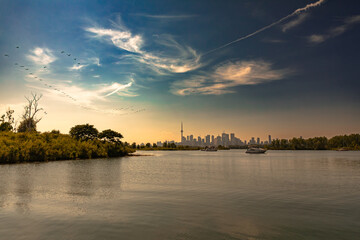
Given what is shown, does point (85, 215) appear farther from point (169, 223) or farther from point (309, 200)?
point (309, 200)

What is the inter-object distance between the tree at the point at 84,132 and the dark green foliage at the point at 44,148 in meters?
5.16

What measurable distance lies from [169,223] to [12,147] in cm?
7282

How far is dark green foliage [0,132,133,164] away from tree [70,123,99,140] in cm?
516

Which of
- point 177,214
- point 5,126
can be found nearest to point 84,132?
point 5,126

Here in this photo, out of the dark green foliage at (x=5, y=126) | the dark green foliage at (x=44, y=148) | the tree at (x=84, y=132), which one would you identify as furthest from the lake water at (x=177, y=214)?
the dark green foliage at (x=5, y=126)

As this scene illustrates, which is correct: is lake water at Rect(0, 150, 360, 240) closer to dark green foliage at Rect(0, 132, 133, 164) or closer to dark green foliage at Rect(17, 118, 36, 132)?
dark green foliage at Rect(0, 132, 133, 164)

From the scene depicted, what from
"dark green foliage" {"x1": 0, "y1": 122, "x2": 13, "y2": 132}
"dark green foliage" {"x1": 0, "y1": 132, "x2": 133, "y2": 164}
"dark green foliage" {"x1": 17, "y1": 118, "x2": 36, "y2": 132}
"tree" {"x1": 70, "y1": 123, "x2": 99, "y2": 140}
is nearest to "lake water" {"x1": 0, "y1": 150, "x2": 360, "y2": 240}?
"dark green foliage" {"x1": 0, "y1": 132, "x2": 133, "y2": 164}

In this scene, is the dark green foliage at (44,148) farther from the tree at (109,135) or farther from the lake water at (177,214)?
the lake water at (177,214)

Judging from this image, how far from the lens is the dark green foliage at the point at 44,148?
6994 centimetres

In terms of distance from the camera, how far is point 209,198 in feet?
77.1

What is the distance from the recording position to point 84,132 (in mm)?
121125

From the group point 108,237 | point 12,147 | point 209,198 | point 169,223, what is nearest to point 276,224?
point 169,223

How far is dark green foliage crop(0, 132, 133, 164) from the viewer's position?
69938mm

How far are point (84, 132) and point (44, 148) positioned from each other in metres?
40.9
